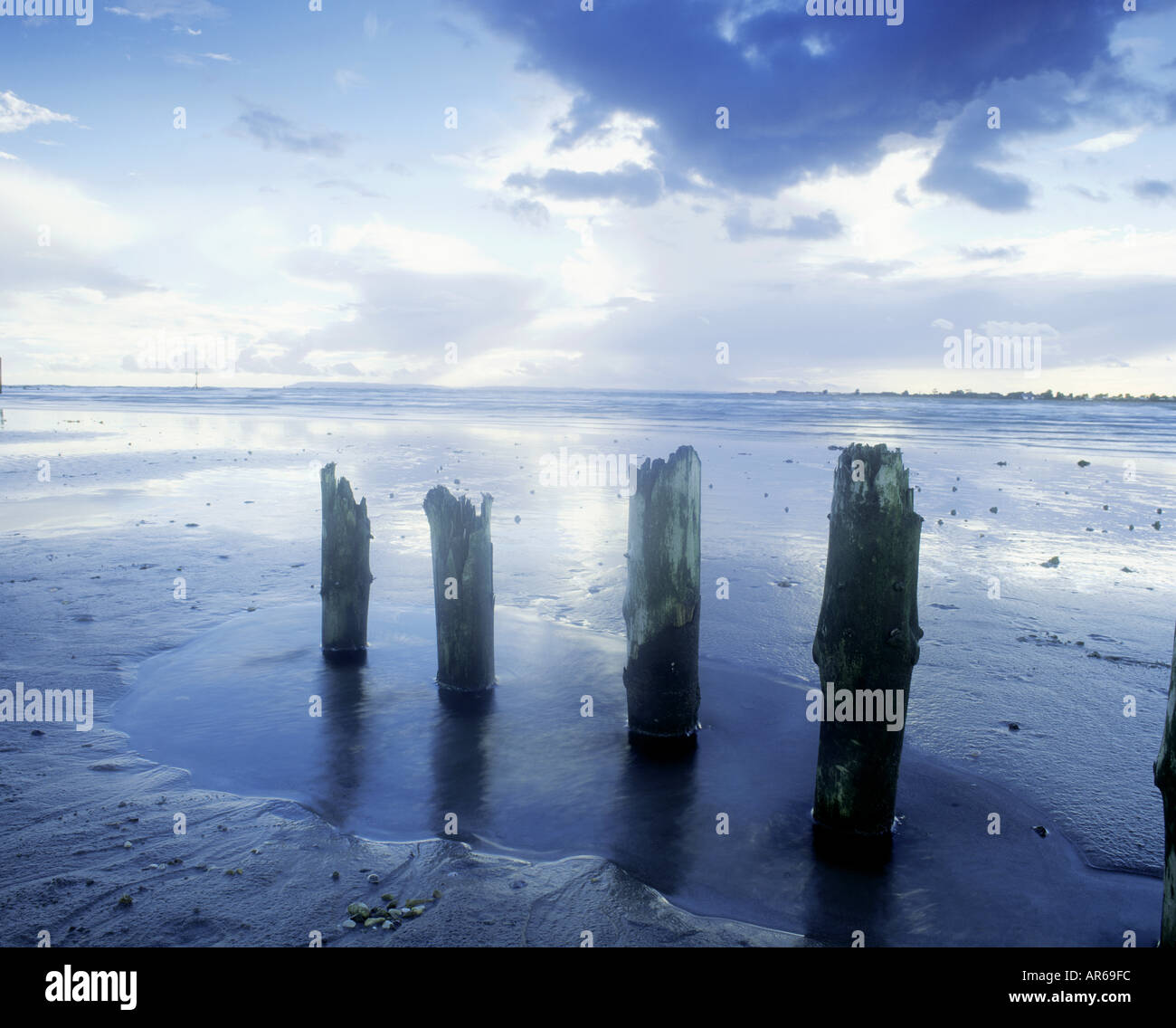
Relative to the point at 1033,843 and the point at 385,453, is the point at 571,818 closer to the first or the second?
the point at 1033,843

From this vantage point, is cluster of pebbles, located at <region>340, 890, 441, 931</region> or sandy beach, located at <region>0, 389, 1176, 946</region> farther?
sandy beach, located at <region>0, 389, 1176, 946</region>

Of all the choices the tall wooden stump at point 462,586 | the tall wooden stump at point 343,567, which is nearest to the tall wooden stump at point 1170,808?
the tall wooden stump at point 462,586

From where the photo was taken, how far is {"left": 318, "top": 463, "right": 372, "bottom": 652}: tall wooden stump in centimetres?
839

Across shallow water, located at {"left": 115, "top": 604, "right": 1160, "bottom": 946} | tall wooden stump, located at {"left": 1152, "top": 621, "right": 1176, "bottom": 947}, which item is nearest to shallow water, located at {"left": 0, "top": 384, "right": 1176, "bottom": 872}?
shallow water, located at {"left": 115, "top": 604, "right": 1160, "bottom": 946}

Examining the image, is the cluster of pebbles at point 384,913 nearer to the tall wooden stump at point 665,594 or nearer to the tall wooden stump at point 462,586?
the tall wooden stump at point 665,594

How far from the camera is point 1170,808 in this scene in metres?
3.53

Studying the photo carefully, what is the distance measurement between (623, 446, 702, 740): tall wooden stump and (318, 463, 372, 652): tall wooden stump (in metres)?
3.30

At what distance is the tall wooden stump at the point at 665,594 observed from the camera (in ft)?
→ 20.9

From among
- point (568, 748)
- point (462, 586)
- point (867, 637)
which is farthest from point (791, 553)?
point (867, 637)

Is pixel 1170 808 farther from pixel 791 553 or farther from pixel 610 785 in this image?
pixel 791 553

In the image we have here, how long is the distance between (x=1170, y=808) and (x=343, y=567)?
7196 mm

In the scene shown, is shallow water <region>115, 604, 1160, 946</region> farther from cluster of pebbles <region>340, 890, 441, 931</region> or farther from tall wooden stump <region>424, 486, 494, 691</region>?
cluster of pebbles <region>340, 890, 441, 931</region>

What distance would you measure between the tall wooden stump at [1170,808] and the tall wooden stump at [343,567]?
6.94 metres
